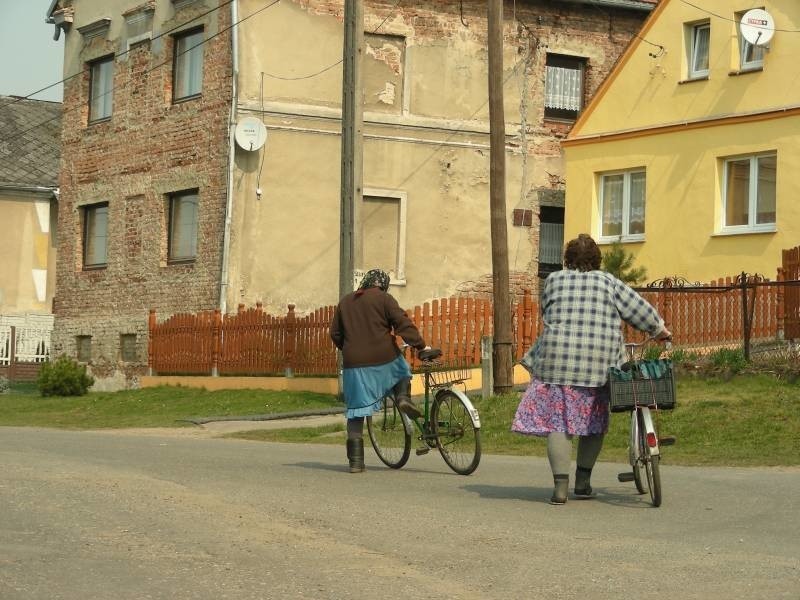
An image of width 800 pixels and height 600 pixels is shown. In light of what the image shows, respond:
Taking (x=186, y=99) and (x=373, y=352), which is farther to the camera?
(x=186, y=99)

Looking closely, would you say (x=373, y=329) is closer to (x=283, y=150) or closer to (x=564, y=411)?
(x=564, y=411)

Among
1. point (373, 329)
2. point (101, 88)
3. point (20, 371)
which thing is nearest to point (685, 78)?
point (101, 88)

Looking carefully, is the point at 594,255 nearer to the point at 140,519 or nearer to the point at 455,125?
the point at 140,519

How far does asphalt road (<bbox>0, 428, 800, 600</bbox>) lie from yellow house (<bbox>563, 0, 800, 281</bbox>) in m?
13.2

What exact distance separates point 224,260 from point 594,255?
Result: 19645 millimetres

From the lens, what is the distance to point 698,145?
89.2 feet

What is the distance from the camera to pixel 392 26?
30.9 m

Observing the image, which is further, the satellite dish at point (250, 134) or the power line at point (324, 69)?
the power line at point (324, 69)

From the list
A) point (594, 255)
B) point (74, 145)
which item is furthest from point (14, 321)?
point (594, 255)

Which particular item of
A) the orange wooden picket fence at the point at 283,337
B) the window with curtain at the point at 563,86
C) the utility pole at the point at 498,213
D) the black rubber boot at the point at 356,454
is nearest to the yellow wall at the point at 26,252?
the orange wooden picket fence at the point at 283,337

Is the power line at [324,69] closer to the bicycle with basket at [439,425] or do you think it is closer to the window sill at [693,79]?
the window sill at [693,79]

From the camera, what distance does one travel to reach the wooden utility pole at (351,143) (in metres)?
22.3

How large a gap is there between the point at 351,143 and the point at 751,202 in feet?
25.7

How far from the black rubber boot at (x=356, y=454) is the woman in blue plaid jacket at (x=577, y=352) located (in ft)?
9.01
